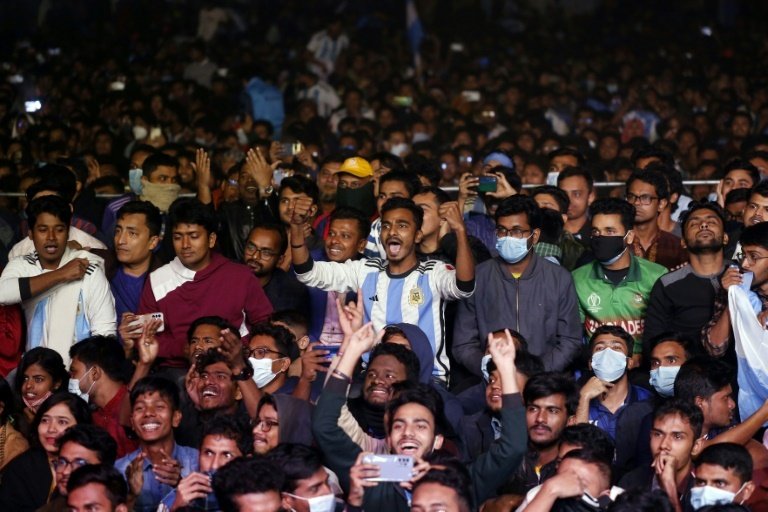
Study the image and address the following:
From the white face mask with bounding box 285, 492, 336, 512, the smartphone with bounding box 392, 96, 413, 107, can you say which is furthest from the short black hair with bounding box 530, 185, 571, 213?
the smartphone with bounding box 392, 96, 413, 107

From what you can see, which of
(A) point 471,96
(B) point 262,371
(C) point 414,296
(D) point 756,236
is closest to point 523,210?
(C) point 414,296

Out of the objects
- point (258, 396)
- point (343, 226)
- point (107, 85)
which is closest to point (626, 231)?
point (343, 226)

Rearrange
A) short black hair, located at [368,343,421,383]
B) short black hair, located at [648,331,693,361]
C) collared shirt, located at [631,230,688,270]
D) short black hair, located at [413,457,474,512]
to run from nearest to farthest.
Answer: short black hair, located at [413,457,474,512] < short black hair, located at [368,343,421,383] < short black hair, located at [648,331,693,361] < collared shirt, located at [631,230,688,270]

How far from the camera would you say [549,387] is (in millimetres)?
7852

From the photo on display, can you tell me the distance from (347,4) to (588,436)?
1553 cm

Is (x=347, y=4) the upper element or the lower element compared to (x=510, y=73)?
upper

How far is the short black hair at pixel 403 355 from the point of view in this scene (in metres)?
8.12

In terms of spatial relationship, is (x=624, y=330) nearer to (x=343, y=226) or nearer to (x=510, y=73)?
(x=343, y=226)

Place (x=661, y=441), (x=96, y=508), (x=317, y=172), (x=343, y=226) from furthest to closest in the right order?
(x=317, y=172) → (x=343, y=226) → (x=661, y=441) → (x=96, y=508)

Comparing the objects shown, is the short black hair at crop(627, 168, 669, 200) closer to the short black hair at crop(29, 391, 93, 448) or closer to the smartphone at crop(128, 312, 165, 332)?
the smartphone at crop(128, 312, 165, 332)

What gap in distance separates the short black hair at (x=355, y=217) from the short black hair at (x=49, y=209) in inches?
67.5

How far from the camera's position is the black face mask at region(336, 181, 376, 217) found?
34.8 feet

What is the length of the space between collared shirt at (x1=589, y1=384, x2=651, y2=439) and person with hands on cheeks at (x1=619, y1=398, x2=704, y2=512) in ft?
2.69

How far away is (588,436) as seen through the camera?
24.1 feet
